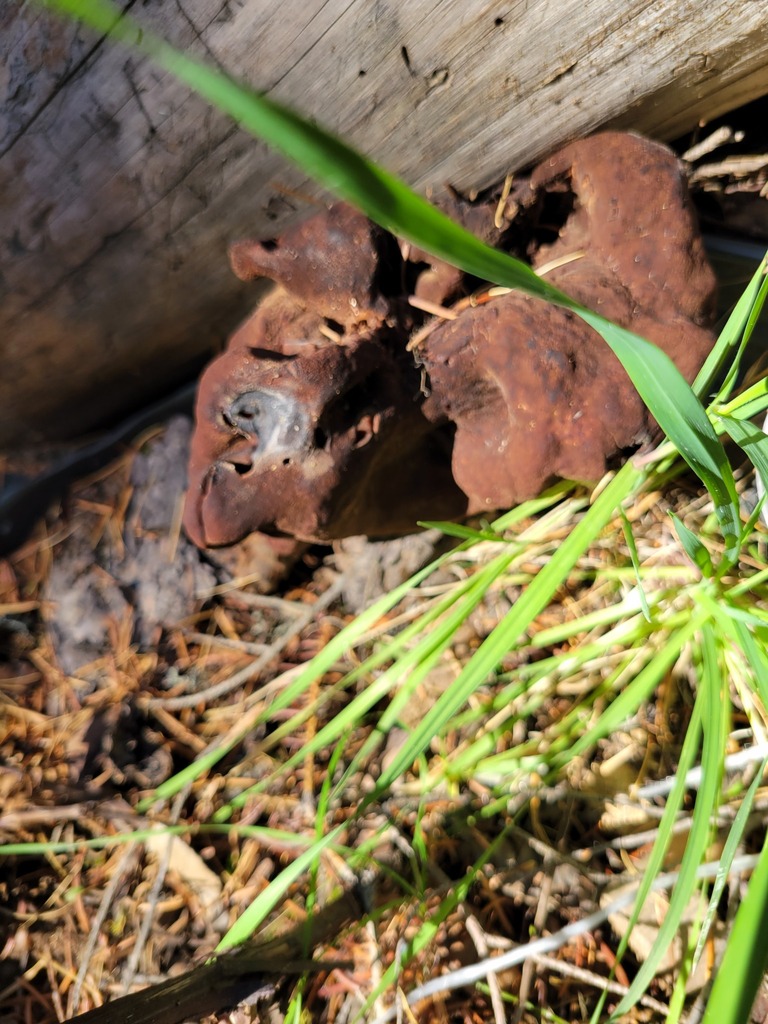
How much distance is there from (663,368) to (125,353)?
126cm

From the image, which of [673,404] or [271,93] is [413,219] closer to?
[673,404]

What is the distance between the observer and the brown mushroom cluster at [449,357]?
3.36 feet

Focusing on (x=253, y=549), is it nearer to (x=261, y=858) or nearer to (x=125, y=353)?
(x=125, y=353)

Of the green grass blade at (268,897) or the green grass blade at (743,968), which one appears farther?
the green grass blade at (268,897)

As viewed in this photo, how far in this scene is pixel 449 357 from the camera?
111 cm

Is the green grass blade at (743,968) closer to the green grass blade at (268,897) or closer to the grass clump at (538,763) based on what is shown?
the grass clump at (538,763)

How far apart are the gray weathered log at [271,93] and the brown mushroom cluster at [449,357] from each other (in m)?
0.10

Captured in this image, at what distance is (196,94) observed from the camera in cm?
114

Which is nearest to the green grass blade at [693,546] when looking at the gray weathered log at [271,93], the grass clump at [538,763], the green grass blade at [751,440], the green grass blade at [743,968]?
the grass clump at [538,763]

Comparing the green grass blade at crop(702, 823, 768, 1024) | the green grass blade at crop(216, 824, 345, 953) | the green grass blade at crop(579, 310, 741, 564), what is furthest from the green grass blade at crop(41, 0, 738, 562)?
the green grass blade at crop(216, 824, 345, 953)

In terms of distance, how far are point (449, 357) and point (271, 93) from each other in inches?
19.9

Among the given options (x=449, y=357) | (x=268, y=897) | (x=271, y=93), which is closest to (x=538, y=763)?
(x=268, y=897)

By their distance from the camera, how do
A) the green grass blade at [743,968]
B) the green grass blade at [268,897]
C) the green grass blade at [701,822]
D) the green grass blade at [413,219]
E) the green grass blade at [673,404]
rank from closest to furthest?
the green grass blade at [413,219]
the green grass blade at [743,968]
the green grass blade at [673,404]
the green grass blade at [701,822]
the green grass blade at [268,897]

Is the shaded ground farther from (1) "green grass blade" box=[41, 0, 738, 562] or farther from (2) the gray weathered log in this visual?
(1) "green grass blade" box=[41, 0, 738, 562]
